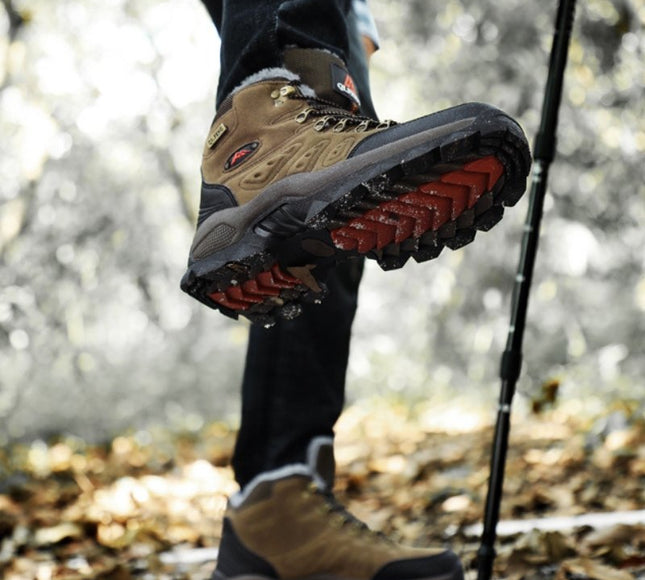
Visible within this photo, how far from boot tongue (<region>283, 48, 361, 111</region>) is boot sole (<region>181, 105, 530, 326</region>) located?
0.21m

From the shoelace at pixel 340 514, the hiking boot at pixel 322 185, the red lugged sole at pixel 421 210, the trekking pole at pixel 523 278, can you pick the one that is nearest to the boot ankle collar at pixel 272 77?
the hiking boot at pixel 322 185

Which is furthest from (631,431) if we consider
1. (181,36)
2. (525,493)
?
(181,36)

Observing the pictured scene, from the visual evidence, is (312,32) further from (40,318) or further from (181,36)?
(181,36)

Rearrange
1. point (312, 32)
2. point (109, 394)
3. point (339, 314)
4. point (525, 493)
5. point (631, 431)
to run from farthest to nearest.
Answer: point (109, 394) < point (631, 431) < point (525, 493) < point (339, 314) < point (312, 32)

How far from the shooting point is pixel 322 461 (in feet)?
4.41

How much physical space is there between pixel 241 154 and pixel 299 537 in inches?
24.6

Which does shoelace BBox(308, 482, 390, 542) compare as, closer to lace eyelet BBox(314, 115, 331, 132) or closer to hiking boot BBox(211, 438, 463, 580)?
hiking boot BBox(211, 438, 463, 580)

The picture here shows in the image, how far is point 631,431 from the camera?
3430mm

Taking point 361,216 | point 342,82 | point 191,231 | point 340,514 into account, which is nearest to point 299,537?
A: point 340,514

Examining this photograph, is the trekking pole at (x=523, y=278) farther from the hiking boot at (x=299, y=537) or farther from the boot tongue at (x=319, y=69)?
the boot tongue at (x=319, y=69)

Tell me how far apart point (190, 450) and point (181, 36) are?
266 centimetres

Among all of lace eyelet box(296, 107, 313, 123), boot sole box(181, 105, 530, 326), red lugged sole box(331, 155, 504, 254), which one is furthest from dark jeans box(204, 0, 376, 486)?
red lugged sole box(331, 155, 504, 254)

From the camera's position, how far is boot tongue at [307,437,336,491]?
4.34 feet

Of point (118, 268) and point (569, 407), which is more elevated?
point (118, 268)
